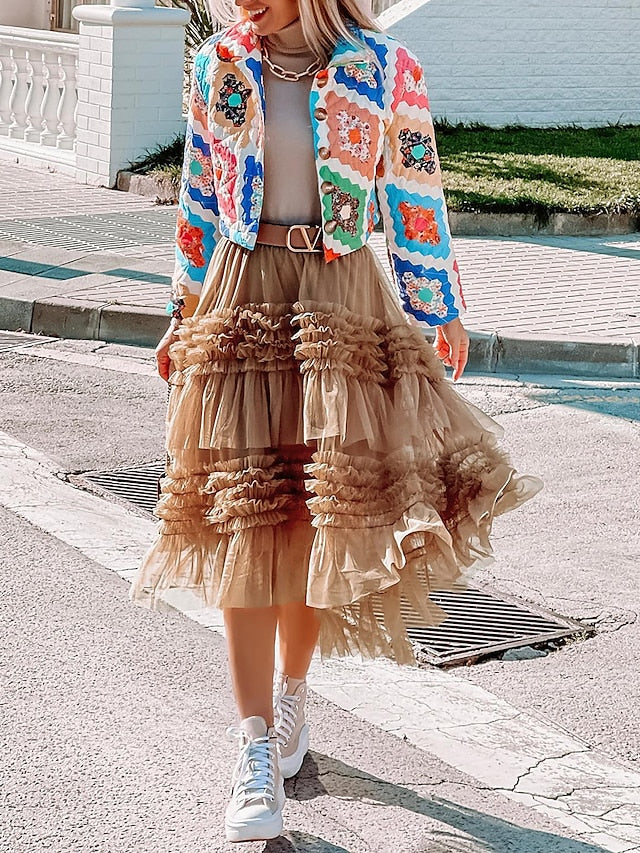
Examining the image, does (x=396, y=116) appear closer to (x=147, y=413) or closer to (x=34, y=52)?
(x=147, y=413)

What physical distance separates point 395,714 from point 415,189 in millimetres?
1381

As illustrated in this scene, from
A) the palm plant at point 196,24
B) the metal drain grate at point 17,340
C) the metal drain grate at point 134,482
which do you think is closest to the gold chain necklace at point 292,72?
the metal drain grate at point 134,482

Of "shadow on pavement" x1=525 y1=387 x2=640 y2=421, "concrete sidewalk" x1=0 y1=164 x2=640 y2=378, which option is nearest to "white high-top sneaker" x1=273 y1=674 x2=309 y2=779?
"shadow on pavement" x1=525 y1=387 x2=640 y2=421

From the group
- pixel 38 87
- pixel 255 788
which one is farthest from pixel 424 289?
pixel 38 87

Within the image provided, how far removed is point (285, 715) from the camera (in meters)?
3.40

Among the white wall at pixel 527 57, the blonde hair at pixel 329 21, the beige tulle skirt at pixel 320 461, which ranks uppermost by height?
the white wall at pixel 527 57

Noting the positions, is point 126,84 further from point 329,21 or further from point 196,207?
point 329,21

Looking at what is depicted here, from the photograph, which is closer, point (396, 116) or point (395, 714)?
point (396, 116)

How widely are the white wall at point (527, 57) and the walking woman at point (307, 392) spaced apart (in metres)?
13.3

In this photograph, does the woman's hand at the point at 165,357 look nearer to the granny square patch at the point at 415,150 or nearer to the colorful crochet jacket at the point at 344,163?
the colorful crochet jacket at the point at 344,163

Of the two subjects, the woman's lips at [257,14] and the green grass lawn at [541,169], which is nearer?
the woman's lips at [257,14]

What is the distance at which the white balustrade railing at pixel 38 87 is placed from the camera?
47.8 ft

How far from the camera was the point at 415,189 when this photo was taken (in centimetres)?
327

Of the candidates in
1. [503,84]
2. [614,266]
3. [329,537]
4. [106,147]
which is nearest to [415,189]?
[329,537]
